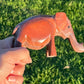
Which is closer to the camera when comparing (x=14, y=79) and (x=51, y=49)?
(x=14, y=79)

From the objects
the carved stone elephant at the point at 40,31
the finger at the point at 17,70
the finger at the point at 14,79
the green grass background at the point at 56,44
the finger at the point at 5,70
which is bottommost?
the green grass background at the point at 56,44

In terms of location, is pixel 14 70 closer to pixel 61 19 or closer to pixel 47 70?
pixel 61 19

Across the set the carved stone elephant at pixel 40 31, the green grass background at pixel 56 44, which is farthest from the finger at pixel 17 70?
the green grass background at pixel 56 44

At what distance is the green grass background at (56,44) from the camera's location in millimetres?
2082

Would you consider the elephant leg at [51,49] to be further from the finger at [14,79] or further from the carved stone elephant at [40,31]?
the finger at [14,79]

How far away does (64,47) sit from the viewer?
248cm

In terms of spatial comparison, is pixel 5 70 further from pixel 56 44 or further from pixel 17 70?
pixel 56 44

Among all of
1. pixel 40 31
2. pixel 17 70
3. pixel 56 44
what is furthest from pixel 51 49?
pixel 56 44

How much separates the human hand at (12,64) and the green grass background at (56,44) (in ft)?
3.23

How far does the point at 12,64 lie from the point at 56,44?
153cm

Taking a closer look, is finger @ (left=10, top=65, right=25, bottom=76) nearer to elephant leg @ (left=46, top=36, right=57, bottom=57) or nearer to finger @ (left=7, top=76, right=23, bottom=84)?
finger @ (left=7, top=76, right=23, bottom=84)

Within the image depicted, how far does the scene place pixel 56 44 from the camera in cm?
251

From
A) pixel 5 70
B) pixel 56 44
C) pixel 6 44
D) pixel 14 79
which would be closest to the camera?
pixel 5 70

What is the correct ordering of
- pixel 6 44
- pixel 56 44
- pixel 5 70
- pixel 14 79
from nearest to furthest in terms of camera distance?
pixel 5 70 < pixel 14 79 < pixel 6 44 < pixel 56 44
